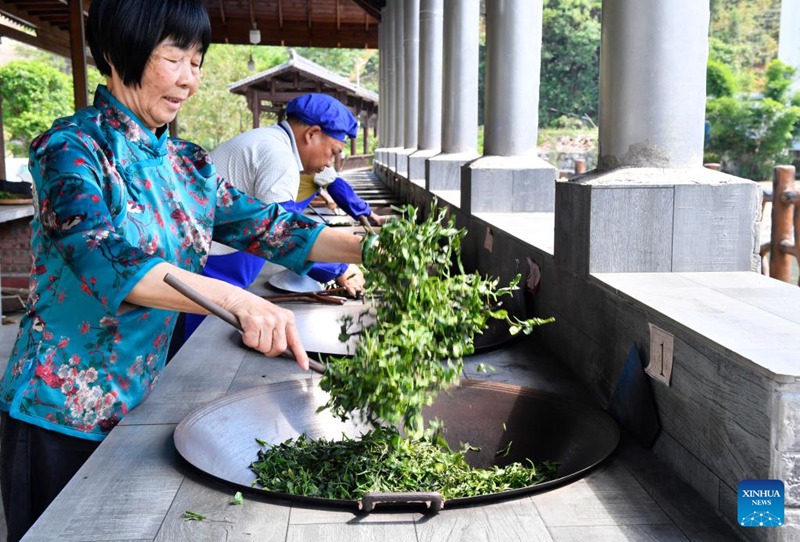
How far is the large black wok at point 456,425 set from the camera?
1.73 metres

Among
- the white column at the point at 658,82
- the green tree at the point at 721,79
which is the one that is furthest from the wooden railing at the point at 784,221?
the green tree at the point at 721,79

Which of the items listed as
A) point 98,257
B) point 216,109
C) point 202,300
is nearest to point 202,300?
point 202,300

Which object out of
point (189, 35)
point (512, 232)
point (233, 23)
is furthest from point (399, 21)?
point (189, 35)

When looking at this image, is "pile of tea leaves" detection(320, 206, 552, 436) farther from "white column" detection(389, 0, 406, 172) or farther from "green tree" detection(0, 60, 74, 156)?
"green tree" detection(0, 60, 74, 156)

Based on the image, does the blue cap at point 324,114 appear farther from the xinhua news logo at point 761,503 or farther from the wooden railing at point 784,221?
the wooden railing at point 784,221

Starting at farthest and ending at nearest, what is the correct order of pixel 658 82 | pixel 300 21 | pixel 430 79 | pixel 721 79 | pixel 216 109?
pixel 216 109, pixel 721 79, pixel 300 21, pixel 430 79, pixel 658 82

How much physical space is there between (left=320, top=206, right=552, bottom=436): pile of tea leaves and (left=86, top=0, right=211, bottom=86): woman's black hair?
24.9 inches

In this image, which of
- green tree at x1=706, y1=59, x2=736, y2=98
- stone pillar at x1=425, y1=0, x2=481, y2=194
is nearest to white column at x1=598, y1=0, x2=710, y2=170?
stone pillar at x1=425, y1=0, x2=481, y2=194

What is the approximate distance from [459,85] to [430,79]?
2.68 meters

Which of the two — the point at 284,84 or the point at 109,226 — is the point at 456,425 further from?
the point at 284,84

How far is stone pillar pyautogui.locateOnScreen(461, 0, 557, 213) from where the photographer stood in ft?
13.9

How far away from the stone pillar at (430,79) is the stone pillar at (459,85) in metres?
2.28

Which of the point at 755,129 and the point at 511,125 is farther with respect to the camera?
the point at 755,129

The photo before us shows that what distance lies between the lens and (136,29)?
1.83 metres
